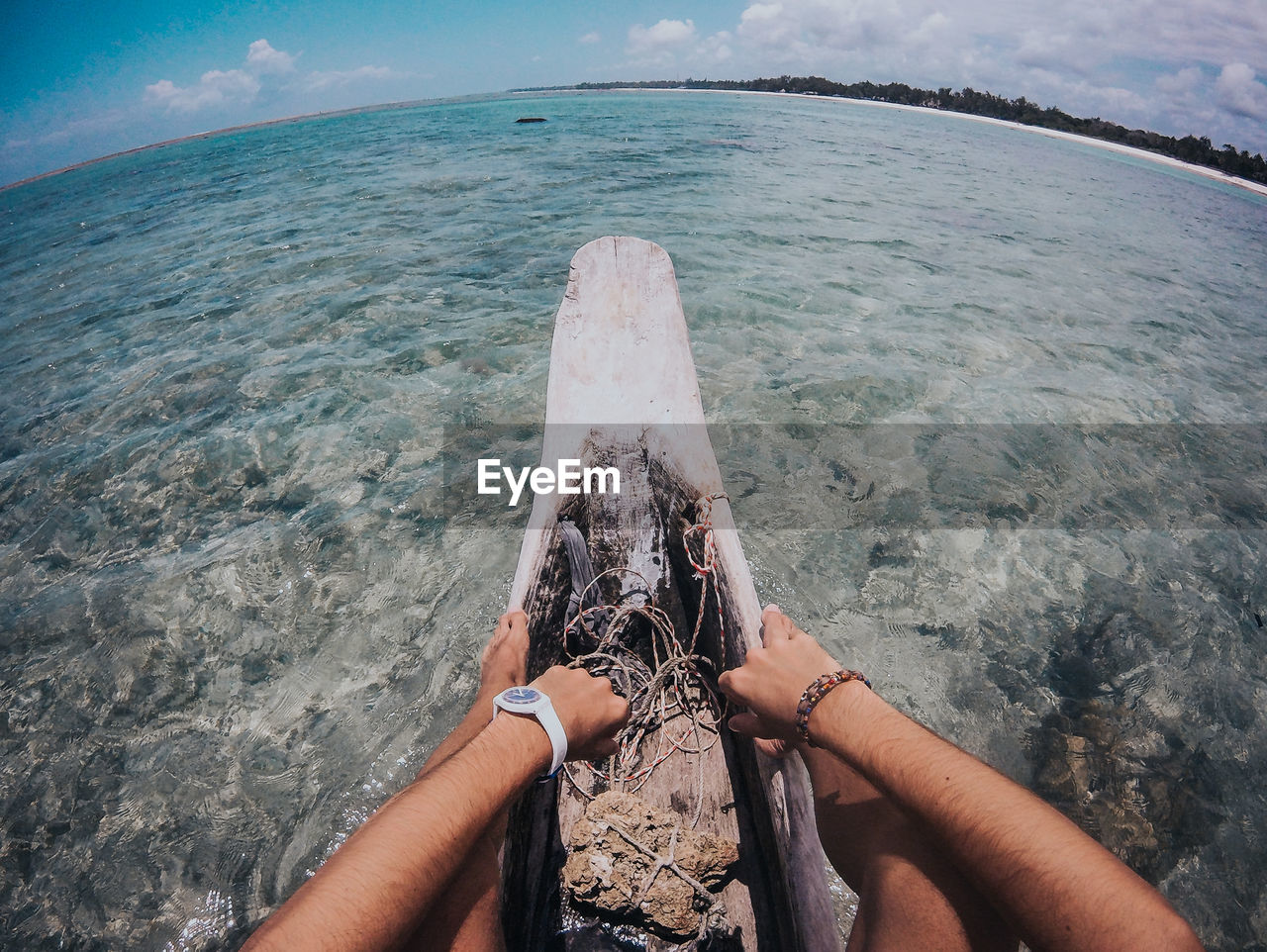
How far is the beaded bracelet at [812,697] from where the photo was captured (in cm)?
155

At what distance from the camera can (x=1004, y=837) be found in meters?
1.11

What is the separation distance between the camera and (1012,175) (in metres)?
19.3

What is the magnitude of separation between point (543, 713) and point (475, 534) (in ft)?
7.84

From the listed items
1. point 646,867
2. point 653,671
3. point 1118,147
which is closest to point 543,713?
point 646,867

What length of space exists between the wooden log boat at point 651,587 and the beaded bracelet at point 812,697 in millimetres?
206

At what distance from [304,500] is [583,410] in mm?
2498

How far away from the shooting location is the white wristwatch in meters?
1.54

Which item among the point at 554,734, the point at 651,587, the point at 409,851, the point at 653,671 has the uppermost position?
the point at 409,851

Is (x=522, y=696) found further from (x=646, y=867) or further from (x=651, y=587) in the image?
(x=651, y=587)

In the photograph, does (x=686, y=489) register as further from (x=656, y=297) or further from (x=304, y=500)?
(x=304, y=500)

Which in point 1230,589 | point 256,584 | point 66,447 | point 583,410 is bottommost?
point 1230,589

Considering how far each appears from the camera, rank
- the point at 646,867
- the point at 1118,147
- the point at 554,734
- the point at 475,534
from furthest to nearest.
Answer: the point at 1118,147 → the point at 475,534 → the point at 646,867 → the point at 554,734

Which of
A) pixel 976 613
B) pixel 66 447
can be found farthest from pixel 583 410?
pixel 66 447

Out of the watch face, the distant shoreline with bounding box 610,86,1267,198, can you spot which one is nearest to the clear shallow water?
the watch face
